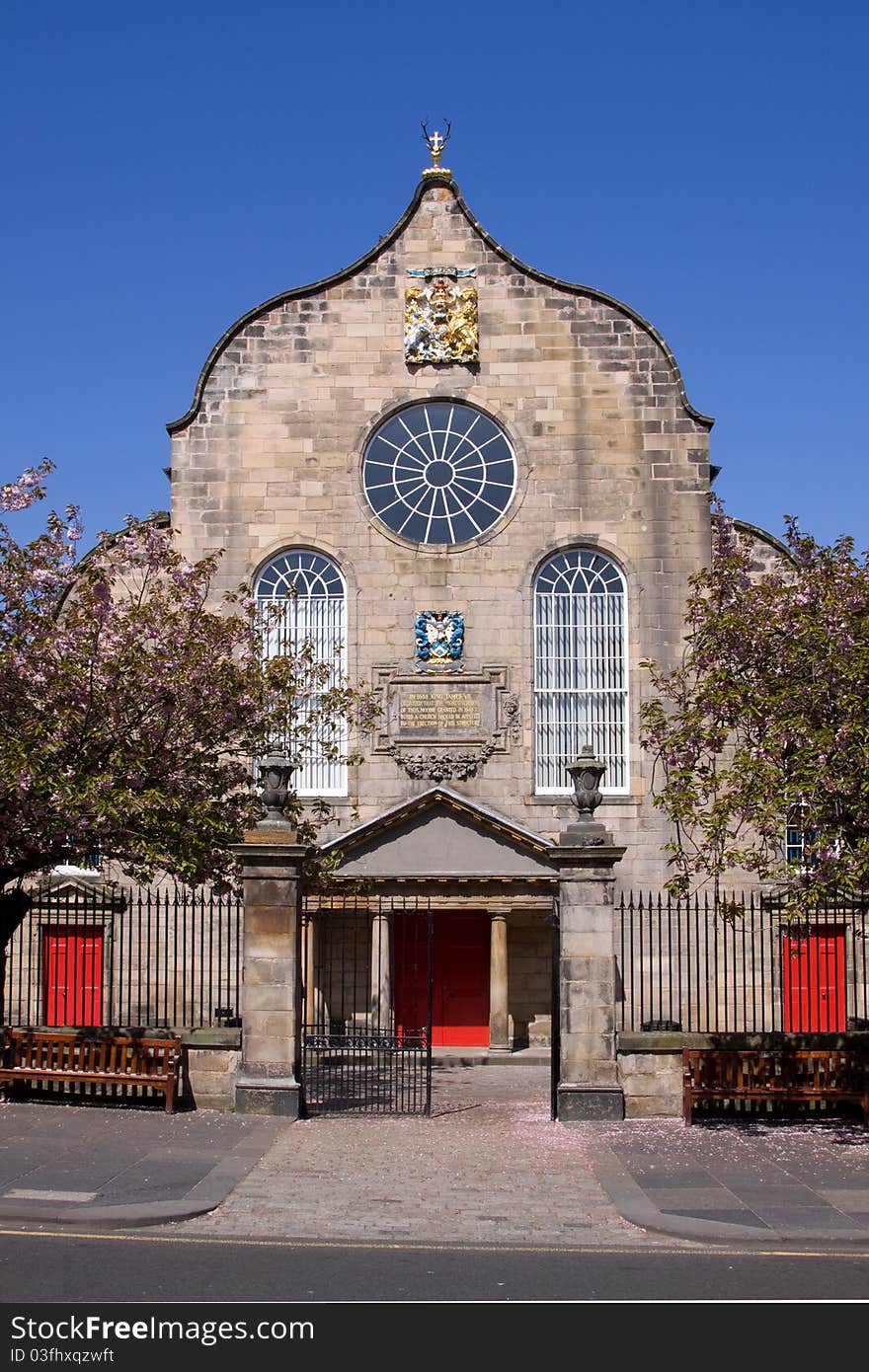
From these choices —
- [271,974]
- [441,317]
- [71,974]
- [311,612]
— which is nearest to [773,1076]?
[271,974]

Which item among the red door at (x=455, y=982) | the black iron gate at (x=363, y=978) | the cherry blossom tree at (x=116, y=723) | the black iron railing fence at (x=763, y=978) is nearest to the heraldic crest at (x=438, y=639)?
the black iron gate at (x=363, y=978)

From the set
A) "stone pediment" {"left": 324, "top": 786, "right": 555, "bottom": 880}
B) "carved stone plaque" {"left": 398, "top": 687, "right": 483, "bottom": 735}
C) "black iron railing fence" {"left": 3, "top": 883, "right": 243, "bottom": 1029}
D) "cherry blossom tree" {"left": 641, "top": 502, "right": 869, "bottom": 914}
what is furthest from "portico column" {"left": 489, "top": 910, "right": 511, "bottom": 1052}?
"cherry blossom tree" {"left": 641, "top": 502, "right": 869, "bottom": 914}

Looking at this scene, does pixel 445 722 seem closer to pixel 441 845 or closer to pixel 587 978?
pixel 441 845

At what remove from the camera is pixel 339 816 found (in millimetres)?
26203

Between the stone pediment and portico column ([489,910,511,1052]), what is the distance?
945 mm

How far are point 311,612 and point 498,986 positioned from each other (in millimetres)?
7408

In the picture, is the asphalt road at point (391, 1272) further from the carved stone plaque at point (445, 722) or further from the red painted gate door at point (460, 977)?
the red painted gate door at point (460, 977)

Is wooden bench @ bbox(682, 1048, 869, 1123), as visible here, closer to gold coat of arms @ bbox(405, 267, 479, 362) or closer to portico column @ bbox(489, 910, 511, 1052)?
portico column @ bbox(489, 910, 511, 1052)

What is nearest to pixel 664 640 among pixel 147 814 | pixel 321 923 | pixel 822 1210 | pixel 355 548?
pixel 355 548

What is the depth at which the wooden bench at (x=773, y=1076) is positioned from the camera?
54.5 ft

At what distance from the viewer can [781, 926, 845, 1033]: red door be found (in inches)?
997

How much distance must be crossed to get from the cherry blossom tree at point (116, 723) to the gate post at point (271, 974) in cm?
89

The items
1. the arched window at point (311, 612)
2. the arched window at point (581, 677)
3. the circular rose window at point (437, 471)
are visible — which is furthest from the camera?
the circular rose window at point (437, 471)

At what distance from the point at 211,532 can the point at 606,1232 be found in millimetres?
17873
